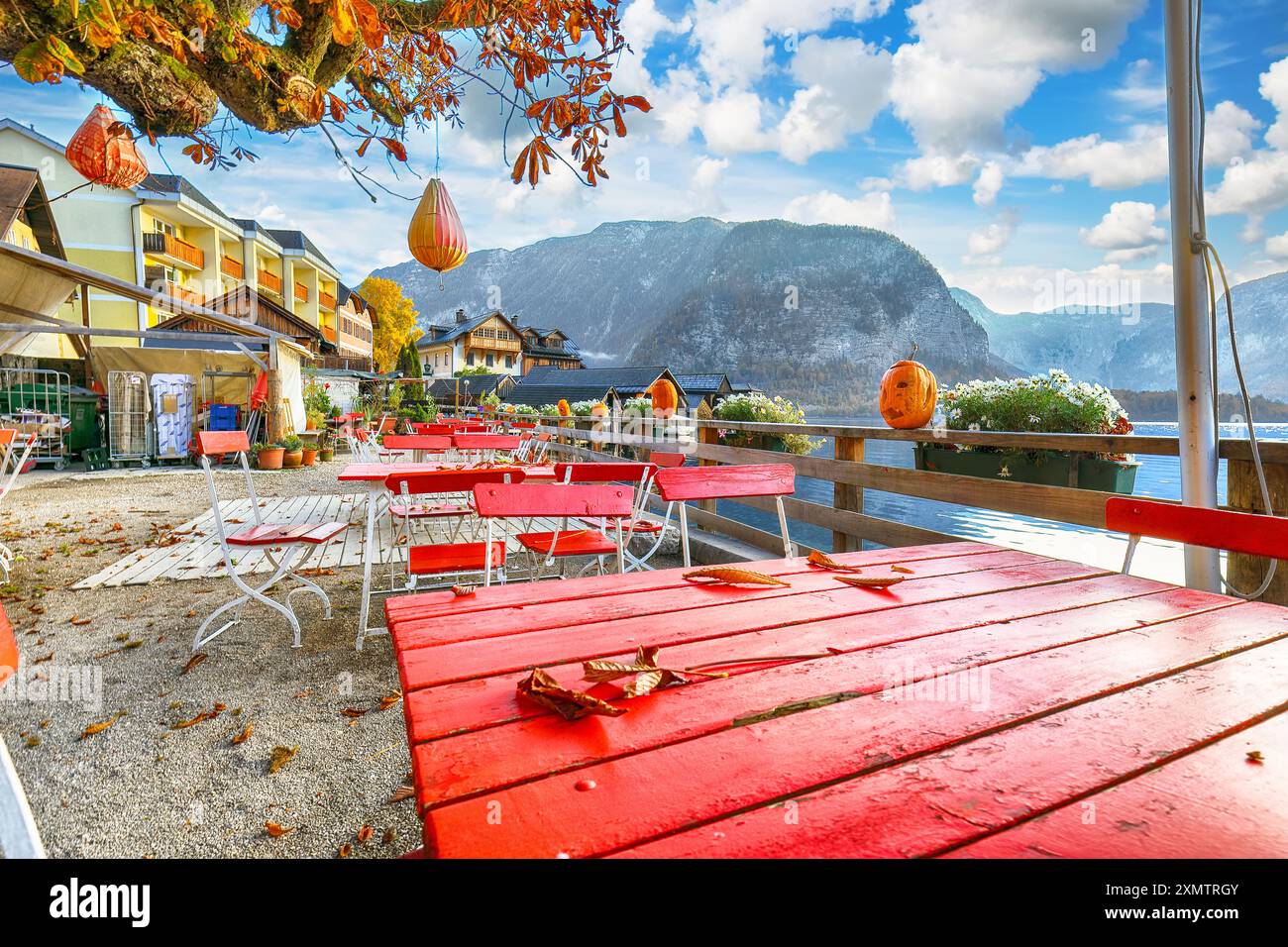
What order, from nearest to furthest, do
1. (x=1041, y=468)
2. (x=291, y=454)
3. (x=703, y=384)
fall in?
(x=1041, y=468) < (x=291, y=454) < (x=703, y=384)

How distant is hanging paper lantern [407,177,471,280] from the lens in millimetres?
4426

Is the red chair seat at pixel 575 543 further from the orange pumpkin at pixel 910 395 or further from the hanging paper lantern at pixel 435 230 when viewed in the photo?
the hanging paper lantern at pixel 435 230

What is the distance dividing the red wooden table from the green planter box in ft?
4.91

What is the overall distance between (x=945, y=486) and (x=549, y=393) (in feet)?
124

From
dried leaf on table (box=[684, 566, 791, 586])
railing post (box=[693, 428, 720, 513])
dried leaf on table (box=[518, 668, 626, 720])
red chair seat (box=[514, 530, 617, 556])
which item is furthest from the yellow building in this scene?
→ dried leaf on table (box=[518, 668, 626, 720])

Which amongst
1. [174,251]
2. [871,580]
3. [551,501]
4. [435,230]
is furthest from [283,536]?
[174,251]

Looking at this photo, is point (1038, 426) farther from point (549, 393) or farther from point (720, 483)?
point (549, 393)

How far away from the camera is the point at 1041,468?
9.82 feet

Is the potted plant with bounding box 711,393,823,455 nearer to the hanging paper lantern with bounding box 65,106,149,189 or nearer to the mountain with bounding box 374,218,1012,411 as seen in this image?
the hanging paper lantern with bounding box 65,106,149,189

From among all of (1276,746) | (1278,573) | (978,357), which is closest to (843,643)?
(1276,746)

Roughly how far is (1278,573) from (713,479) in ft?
6.09

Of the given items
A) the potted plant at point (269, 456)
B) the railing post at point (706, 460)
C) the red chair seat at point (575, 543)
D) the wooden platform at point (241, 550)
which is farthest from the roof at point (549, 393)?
the red chair seat at point (575, 543)

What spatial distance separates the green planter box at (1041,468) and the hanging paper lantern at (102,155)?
4.39 metres

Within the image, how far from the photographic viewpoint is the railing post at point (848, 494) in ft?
12.6
